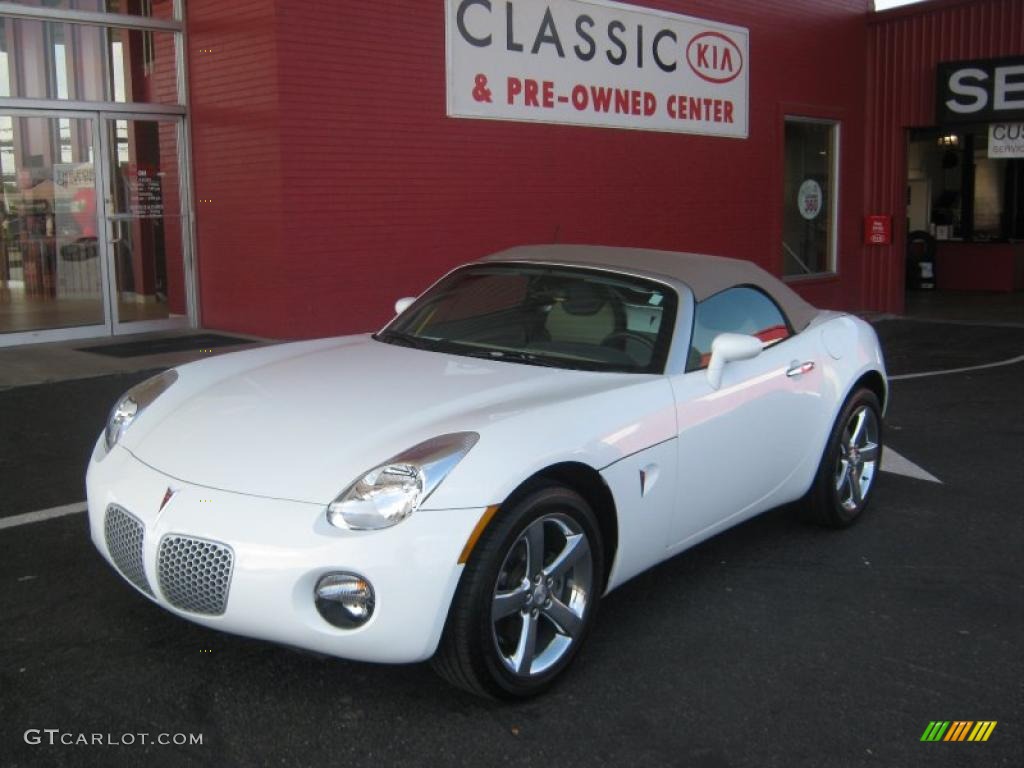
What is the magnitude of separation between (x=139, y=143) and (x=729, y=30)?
7.78 meters

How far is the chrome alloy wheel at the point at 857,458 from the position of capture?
505 centimetres

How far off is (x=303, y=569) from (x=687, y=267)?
2345 mm

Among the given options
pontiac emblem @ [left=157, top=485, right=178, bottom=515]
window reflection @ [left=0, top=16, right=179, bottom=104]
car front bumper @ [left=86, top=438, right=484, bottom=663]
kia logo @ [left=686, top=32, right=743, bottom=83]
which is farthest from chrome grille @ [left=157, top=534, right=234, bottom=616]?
kia logo @ [left=686, top=32, right=743, bottom=83]

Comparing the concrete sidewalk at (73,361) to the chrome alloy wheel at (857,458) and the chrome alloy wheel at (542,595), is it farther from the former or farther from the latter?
the chrome alloy wheel at (542,595)

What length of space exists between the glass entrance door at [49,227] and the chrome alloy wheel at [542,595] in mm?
8744

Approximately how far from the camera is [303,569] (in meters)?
3.00

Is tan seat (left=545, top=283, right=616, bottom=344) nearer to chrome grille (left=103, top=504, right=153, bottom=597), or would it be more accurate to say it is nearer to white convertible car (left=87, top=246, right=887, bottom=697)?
white convertible car (left=87, top=246, right=887, bottom=697)

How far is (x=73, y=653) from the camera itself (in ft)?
11.8

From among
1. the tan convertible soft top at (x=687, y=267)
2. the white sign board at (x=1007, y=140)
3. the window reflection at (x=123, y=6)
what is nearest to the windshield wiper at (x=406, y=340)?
the tan convertible soft top at (x=687, y=267)

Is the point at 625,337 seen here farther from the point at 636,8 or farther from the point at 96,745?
the point at 636,8

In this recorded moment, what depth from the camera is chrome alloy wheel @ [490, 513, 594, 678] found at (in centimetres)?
327

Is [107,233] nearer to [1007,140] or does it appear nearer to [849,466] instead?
[849,466]

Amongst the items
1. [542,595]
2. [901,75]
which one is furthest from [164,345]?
[901,75]

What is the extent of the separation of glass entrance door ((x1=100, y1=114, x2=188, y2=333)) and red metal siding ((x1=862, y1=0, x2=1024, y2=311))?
33.9 ft
